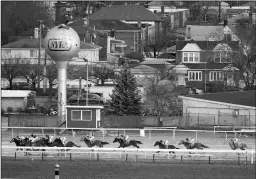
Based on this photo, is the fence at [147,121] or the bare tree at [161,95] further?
the bare tree at [161,95]

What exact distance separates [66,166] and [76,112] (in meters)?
9.07

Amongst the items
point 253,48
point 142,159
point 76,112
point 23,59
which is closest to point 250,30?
point 253,48

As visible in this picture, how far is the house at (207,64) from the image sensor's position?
56.6 meters

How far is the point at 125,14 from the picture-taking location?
8506 centimetres

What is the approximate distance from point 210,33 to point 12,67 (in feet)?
73.1

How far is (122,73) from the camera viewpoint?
148ft

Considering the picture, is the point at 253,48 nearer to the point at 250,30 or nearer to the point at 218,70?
the point at 218,70

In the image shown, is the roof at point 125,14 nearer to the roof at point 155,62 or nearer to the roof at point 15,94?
the roof at point 155,62

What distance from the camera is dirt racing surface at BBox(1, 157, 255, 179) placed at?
2434 cm

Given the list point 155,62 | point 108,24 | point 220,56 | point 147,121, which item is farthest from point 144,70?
point 108,24

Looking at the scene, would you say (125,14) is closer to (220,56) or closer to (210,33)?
(210,33)

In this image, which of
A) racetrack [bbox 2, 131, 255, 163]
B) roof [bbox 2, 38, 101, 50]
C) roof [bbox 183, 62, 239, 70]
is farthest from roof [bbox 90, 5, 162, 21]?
racetrack [bbox 2, 131, 255, 163]

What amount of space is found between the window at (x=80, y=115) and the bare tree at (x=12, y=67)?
717 inches

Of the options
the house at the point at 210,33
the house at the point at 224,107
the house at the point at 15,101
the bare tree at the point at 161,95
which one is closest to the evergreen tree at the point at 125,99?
the bare tree at the point at 161,95
